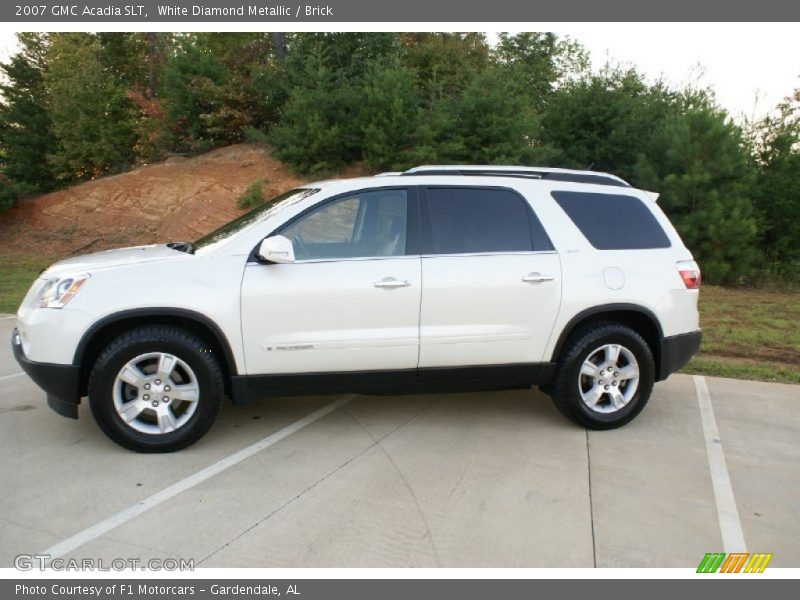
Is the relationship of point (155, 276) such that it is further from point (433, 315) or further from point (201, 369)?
point (433, 315)

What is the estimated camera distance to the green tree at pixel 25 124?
19.9 meters

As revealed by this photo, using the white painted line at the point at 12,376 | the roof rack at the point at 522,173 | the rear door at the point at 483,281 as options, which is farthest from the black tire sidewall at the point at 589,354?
the white painted line at the point at 12,376

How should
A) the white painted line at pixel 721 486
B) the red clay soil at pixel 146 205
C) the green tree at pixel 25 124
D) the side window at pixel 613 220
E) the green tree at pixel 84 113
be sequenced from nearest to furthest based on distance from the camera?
the white painted line at pixel 721 486
the side window at pixel 613 220
the red clay soil at pixel 146 205
the green tree at pixel 84 113
the green tree at pixel 25 124

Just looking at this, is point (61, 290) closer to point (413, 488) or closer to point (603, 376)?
point (413, 488)

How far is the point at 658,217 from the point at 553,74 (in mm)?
26753

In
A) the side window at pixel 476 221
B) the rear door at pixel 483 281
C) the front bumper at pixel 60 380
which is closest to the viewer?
the front bumper at pixel 60 380

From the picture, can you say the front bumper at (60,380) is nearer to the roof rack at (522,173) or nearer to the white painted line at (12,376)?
the white painted line at (12,376)

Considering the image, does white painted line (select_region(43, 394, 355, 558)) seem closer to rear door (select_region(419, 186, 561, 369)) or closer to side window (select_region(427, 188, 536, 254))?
rear door (select_region(419, 186, 561, 369))

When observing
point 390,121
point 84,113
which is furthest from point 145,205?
point 390,121

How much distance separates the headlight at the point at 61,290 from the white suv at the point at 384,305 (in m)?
0.01

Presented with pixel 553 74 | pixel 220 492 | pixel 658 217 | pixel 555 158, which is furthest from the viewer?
pixel 553 74

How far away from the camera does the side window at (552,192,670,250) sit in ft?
15.9

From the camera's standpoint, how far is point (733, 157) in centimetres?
1327

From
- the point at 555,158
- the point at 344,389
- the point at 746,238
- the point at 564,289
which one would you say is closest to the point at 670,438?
the point at 564,289
